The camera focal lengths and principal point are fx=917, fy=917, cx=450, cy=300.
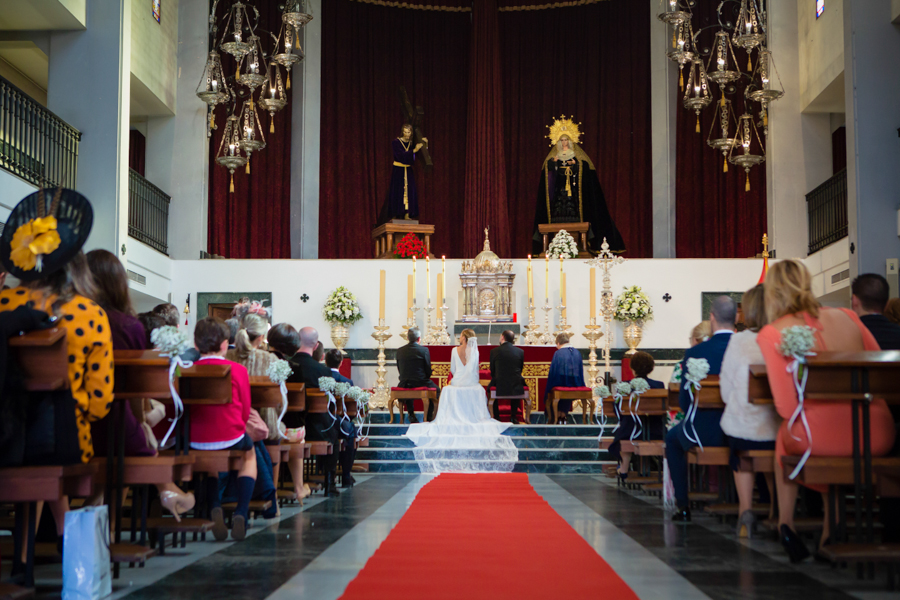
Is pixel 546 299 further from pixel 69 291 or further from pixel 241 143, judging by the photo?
pixel 69 291

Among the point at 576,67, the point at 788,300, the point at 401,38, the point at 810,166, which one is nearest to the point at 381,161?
the point at 401,38

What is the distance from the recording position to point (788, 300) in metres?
3.83

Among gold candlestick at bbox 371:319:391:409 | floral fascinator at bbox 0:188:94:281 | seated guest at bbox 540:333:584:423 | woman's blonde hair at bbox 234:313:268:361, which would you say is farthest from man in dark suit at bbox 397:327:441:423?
floral fascinator at bbox 0:188:94:281

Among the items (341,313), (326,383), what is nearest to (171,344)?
(326,383)

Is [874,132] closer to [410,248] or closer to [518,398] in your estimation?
[518,398]

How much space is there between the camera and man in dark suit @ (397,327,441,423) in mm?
10562

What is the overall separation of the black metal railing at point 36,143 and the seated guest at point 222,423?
5.64 metres

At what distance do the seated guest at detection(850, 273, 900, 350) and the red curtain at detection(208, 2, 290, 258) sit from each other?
474 inches

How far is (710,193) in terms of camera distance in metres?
15.6

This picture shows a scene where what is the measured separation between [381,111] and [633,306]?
6.51 m

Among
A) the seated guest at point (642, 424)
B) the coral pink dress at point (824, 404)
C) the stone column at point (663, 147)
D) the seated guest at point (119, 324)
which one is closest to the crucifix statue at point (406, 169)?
the stone column at point (663, 147)

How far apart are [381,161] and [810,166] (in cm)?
734

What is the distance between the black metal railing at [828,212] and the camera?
12320 mm

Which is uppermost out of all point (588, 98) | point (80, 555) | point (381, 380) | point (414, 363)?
point (588, 98)
